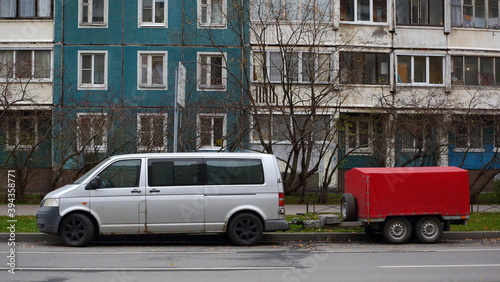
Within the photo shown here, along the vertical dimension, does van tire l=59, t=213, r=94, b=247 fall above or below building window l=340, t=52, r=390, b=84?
below

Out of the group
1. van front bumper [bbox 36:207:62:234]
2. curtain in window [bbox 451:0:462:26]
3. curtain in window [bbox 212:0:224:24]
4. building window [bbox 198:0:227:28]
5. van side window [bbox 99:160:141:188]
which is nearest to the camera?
van front bumper [bbox 36:207:62:234]

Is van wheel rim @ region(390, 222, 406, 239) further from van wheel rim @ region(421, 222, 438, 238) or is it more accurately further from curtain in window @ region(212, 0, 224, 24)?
curtain in window @ region(212, 0, 224, 24)

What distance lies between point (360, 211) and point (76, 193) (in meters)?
6.56

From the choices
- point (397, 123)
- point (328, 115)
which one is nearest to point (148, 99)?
point (328, 115)

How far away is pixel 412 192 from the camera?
47.3 feet

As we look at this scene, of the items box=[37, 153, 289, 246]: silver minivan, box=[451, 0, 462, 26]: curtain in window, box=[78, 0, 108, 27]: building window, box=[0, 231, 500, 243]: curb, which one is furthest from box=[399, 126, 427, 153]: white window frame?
box=[78, 0, 108, 27]: building window

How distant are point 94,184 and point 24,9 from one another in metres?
20.1

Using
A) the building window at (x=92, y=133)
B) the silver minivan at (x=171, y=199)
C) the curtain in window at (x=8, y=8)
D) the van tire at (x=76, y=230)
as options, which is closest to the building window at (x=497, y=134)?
the silver minivan at (x=171, y=199)

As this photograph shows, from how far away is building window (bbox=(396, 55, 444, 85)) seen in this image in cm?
3188

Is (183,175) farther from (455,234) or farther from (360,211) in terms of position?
(455,234)

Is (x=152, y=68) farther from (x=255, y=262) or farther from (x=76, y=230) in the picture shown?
(x=255, y=262)

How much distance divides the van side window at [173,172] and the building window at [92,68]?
1747cm

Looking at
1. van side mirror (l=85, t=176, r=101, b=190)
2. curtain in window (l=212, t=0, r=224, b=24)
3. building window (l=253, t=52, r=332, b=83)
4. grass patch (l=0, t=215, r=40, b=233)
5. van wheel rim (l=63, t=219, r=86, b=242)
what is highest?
curtain in window (l=212, t=0, r=224, b=24)

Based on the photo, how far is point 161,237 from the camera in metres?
15.2
